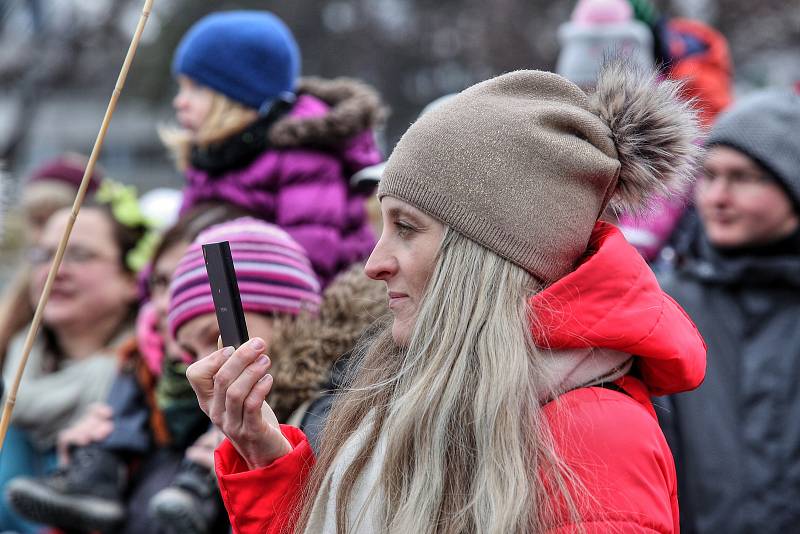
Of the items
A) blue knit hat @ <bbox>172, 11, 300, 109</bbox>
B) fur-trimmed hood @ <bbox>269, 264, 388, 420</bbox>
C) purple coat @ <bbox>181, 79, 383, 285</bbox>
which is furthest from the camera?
blue knit hat @ <bbox>172, 11, 300, 109</bbox>

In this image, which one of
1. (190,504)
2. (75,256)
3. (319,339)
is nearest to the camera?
(319,339)

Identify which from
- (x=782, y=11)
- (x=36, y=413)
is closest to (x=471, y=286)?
(x=36, y=413)

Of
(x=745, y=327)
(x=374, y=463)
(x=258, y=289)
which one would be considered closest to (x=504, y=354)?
(x=374, y=463)

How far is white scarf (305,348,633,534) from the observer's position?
5.91 ft

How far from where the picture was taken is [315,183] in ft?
11.3

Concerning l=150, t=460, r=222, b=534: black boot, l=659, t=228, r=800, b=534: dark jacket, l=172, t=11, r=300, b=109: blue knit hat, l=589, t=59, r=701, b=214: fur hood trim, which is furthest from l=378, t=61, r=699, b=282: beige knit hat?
l=172, t=11, r=300, b=109: blue knit hat

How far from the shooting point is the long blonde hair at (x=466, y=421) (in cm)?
170

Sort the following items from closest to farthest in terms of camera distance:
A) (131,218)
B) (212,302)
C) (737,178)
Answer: (212,302), (737,178), (131,218)

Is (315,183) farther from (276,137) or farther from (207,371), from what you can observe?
(207,371)

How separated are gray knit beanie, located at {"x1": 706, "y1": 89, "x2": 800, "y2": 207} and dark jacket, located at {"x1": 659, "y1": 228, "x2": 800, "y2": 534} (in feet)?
0.82

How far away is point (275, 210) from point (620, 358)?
71.1 inches

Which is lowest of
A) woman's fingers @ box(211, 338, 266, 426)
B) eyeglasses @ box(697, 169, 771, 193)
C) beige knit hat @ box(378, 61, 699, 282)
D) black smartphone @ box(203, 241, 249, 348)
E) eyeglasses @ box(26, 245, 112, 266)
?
eyeglasses @ box(26, 245, 112, 266)

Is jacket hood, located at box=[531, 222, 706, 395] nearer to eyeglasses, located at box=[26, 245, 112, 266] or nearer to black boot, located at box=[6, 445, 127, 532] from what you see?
black boot, located at box=[6, 445, 127, 532]

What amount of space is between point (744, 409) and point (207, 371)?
2070mm
